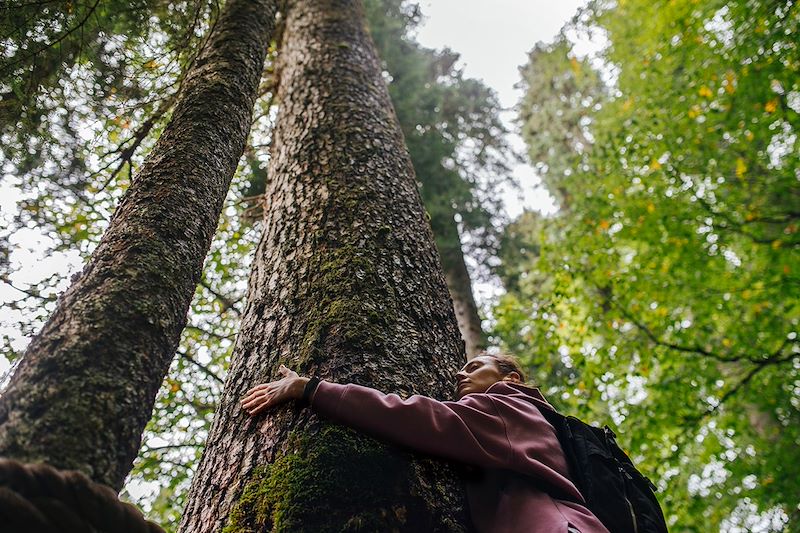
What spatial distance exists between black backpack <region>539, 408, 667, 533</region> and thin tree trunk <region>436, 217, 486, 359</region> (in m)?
4.91

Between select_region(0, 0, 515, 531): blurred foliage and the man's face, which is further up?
select_region(0, 0, 515, 531): blurred foliage

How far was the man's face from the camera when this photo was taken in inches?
93.0

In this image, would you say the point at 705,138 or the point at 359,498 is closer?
the point at 359,498

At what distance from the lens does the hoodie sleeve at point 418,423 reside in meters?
1.76

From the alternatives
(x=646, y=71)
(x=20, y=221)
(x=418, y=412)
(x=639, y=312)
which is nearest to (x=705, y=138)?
(x=646, y=71)

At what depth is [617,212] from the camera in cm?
932

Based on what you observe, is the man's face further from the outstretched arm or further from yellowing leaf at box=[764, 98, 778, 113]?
yellowing leaf at box=[764, 98, 778, 113]

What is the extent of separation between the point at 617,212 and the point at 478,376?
26.2 feet

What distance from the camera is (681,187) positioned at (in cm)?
872

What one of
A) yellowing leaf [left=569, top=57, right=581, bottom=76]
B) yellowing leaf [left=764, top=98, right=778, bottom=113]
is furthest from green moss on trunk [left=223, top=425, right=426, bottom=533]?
yellowing leaf [left=569, top=57, right=581, bottom=76]

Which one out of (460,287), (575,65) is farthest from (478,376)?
(575,65)

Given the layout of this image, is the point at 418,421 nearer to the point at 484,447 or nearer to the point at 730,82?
the point at 484,447

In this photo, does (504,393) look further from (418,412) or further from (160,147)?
(160,147)

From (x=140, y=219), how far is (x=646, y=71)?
1159 centimetres
